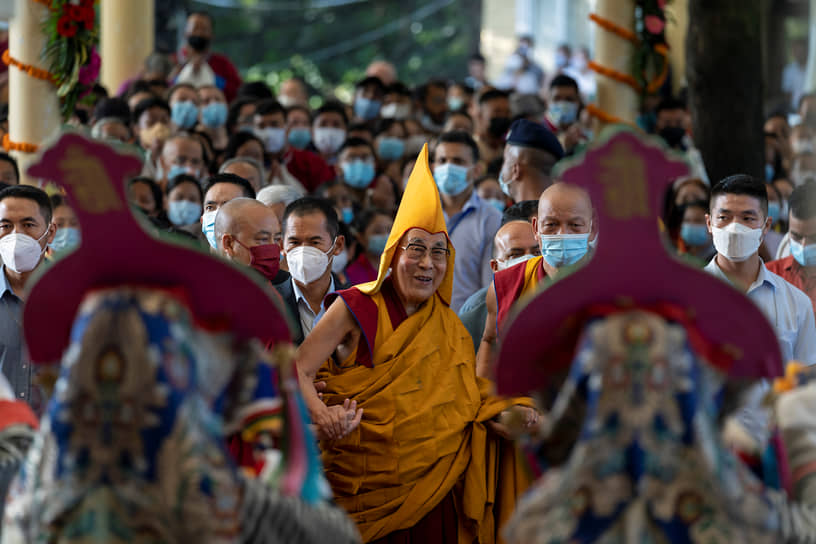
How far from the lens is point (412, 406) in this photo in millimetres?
4477

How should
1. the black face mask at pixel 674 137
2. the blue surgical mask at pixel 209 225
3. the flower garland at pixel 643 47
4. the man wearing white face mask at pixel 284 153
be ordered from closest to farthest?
the blue surgical mask at pixel 209 225, the man wearing white face mask at pixel 284 153, the black face mask at pixel 674 137, the flower garland at pixel 643 47

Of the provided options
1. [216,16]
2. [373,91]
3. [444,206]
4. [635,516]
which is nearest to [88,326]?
[635,516]

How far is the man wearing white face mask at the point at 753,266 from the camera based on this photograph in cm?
454

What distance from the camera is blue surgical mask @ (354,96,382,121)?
10109 millimetres

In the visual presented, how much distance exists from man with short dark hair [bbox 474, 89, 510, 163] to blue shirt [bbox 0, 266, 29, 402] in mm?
4444

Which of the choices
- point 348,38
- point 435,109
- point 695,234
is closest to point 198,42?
point 435,109

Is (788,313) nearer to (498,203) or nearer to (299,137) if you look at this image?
(498,203)

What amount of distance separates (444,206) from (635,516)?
4.21 meters

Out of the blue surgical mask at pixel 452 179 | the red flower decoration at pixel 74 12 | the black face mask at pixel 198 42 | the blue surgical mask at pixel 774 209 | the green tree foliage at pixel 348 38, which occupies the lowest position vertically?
the blue surgical mask at pixel 774 209

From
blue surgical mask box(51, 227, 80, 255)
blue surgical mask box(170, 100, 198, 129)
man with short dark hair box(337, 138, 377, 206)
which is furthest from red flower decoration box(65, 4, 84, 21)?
man with short dark hair box(337, 138, 377, 206)

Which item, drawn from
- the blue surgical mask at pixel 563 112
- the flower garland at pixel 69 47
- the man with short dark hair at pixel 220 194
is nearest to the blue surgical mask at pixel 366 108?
the blue surgical mask at pixel 563 112

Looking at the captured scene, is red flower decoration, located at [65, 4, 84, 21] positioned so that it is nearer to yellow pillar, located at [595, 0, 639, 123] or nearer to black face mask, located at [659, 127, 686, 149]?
yellow pillar, located at [595, 0, 639, 123]

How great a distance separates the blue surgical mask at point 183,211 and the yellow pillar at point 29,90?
1.09 m

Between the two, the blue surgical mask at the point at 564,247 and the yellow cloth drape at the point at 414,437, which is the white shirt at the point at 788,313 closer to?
the blue surgical mask at the point at 564,247
